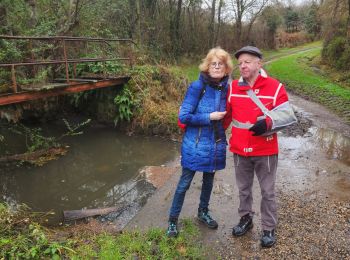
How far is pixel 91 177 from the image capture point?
25.8 ft

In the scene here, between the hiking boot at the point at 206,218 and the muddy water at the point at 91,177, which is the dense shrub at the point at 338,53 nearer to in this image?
the muddy water at the point at 91,177

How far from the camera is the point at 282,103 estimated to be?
367cm

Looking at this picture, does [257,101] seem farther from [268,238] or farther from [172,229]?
[172,229]

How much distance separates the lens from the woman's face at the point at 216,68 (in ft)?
12.6

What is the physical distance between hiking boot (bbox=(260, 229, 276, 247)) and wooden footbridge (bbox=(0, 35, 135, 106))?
573cm

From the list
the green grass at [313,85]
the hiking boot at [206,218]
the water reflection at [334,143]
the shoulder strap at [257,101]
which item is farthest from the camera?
the green grass at [313,85]

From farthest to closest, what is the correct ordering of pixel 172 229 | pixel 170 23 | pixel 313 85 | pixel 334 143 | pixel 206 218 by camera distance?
pixel 170 23 → pixel 313 85 → pixel 334 143 → pixel 206 218 → pixel 172 229

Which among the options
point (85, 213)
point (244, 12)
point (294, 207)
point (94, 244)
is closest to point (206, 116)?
point (94, 244)

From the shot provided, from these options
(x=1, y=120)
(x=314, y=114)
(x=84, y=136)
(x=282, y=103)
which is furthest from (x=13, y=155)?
(x=314, y=114)

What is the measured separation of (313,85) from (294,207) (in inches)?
545

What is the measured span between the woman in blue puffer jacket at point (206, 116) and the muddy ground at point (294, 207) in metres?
0.97

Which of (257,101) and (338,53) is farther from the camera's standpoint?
(338,53)

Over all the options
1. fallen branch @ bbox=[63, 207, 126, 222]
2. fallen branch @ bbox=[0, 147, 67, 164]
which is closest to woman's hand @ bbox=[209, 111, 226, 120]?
fallen branch @ bbox=[63, 207, 126, 222]

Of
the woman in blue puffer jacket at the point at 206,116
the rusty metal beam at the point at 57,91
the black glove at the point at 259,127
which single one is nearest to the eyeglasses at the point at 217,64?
the woman in blue puffer jacket at the point at 206,116
